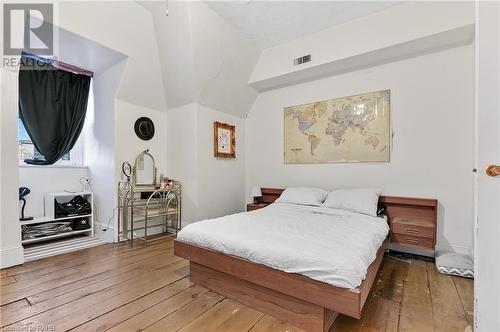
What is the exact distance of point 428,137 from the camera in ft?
9.20

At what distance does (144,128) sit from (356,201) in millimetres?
3190

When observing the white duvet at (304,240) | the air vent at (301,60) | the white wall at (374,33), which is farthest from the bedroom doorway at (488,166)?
the air vent at (301,60)

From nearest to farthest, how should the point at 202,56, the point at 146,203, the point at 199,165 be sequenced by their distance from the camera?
the point at 202,56
the point at 146,203
the point at 199,165

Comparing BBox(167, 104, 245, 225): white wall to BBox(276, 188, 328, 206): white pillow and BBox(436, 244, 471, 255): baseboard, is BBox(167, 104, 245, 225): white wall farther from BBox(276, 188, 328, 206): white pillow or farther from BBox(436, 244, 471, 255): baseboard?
BBox(436, 244, 471, 255): baseboard

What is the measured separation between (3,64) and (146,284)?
2.56 metres

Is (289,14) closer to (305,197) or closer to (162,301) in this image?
(305,197)

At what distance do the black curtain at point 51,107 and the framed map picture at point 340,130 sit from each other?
3.21 meters

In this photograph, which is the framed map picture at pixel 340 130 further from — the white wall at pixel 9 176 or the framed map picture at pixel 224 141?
the white wall at pixel 9 176

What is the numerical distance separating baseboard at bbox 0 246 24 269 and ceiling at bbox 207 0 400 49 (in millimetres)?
3395

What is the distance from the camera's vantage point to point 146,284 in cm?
205

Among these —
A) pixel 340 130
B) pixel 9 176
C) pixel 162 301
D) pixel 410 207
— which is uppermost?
pixel 340 130

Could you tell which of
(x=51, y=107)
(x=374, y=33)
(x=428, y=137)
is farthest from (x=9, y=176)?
(x=428, y=137)

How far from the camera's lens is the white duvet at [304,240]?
140cm

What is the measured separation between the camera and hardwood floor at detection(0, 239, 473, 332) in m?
1.51
